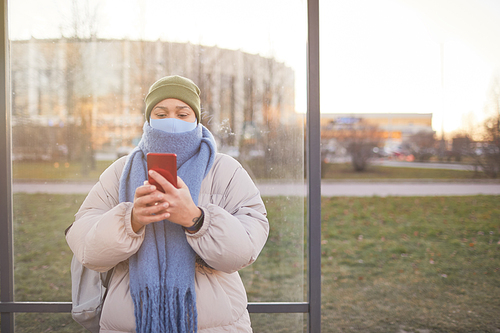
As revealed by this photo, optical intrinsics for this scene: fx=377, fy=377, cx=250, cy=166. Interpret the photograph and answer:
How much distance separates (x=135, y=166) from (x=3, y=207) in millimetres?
1611

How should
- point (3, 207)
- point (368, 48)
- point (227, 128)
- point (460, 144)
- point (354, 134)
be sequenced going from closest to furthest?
point (3, 207), point (227, 128), point (368, 48), point (460, 144), point (354, 134)

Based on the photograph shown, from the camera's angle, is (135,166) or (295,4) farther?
(295,4)

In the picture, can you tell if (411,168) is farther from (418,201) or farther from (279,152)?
(279,152)

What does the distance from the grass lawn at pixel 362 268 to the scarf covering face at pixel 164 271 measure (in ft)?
4.55

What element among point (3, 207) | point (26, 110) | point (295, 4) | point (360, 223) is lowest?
point (360, 223)

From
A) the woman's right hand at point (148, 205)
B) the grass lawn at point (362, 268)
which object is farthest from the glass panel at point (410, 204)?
the woman's right hand at point (148, 205)

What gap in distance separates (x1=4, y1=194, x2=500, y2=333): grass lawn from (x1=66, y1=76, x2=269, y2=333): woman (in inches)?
50.4

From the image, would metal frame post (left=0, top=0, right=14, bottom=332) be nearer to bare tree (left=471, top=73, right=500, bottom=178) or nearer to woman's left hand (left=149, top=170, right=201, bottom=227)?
woman's left hand (left=149, top=170, right=201, bottom=227)

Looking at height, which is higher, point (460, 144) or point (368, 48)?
point (368, 48)

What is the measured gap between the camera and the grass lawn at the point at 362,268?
309cm

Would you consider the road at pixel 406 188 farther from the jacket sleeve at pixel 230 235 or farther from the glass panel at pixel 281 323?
the jacket sleeve at pixel 230 235

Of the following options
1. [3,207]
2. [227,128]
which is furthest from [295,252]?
[3,207]

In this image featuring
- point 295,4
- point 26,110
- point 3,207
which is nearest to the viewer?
point 3,207

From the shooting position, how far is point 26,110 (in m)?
3.39
